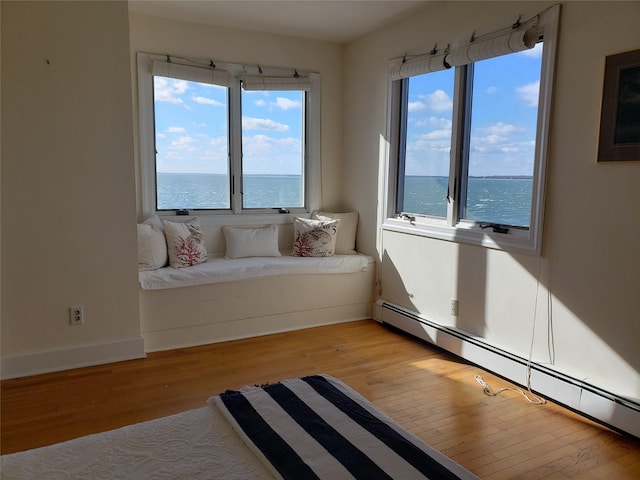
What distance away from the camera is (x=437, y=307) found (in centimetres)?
360

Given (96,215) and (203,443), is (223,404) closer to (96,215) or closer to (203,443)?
(203,443)

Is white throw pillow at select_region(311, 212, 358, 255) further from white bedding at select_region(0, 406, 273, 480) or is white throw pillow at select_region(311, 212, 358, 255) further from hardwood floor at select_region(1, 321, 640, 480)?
white bedding at select_region(0, 406, 273, 480)

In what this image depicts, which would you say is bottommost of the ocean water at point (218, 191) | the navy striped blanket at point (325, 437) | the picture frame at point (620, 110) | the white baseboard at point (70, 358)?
the white baseboard at point (70, 358)

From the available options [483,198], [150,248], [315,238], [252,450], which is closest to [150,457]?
[252,450]

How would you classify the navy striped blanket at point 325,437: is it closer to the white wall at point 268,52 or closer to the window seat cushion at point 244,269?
the window seat cushion at point 244,269

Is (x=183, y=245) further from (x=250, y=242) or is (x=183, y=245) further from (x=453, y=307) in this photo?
(x=453, y=307)

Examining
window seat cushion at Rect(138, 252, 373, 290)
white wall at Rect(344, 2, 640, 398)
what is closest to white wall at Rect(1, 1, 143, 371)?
window seat cushion at Rect(138, 252, 373, 290)

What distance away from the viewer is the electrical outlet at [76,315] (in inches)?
120

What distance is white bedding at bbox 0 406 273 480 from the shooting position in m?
1.15

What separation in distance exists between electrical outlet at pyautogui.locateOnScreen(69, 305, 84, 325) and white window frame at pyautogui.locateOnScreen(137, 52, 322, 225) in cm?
108

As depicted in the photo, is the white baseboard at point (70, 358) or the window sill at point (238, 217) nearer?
the white baseboard at point (70, 358)

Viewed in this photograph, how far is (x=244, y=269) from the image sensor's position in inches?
146

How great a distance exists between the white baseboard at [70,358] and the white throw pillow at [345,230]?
77.4 inches

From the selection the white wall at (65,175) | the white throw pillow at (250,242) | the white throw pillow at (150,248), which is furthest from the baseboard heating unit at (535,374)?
the white wall at (65,175)
